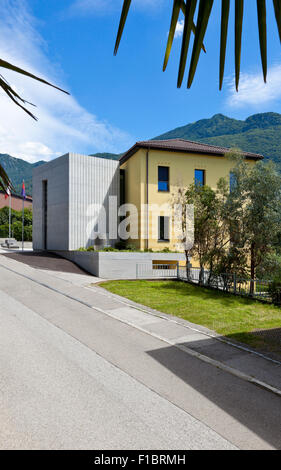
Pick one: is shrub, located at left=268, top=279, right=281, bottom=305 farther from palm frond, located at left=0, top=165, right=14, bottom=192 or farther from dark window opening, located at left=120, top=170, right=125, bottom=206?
dark window opening, located at left=120, top=170, right=125, bottom=206

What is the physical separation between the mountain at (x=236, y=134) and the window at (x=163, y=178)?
29.8 meters

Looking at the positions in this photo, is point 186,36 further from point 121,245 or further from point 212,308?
point 121,245

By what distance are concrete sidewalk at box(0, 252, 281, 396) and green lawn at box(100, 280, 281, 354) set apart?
69 centimetres

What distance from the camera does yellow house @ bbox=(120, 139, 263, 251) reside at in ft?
81.1

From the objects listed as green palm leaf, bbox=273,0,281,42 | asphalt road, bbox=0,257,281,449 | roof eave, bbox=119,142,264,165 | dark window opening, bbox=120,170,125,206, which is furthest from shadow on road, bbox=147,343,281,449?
dark window opening, bbox=120,170,125,206

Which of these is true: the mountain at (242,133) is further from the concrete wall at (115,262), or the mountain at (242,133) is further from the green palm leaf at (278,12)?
the green palm leaf at (278,12)

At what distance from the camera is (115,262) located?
21297mm

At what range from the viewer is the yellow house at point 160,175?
2473 cm

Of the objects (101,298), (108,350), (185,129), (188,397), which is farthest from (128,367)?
(185,129)

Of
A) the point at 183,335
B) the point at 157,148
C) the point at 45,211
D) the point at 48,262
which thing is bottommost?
the point at 183,335

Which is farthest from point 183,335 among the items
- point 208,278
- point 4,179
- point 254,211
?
point 254,211

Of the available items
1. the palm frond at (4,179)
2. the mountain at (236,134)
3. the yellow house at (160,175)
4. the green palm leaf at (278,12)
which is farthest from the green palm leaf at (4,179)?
the mountain at (236,134)

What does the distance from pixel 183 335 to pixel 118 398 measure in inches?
165

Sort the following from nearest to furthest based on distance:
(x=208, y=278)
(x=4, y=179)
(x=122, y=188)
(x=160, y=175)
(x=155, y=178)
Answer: (x=4, y=179) → (x=208, y=278) → (x=155, y=178) → (x=160, y=175) → (x=122, y=188)
